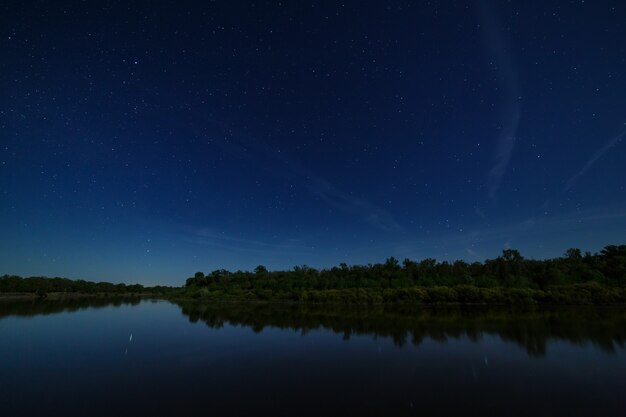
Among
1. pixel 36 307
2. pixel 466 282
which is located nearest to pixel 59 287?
pixel 36 307

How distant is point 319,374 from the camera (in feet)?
46.8

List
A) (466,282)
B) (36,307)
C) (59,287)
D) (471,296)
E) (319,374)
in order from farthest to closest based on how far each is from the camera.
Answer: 1. (59,287)
2. (466,282)
3. (471,296)
4. (36,307)
5. (319,374)

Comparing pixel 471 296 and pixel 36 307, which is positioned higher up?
pixel 471 296

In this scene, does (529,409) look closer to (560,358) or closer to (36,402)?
(560,358)

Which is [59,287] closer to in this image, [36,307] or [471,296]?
[36,307]

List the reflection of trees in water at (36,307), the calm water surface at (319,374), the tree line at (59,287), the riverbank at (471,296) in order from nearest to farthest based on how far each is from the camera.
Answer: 1. the calm water surface at (319,374)
2. the reflection of trees in water at (36,307)
3. the riverbank at (471,296)
4. the tree line at (59,287)

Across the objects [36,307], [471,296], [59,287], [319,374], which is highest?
[59,287]

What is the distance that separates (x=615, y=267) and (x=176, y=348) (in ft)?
284

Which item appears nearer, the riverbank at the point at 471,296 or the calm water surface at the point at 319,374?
the calm water surface at the point at 319,374

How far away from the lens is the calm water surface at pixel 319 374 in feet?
33.6

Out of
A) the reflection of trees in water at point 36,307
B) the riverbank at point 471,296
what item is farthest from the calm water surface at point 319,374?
the riverbank at point 471,296

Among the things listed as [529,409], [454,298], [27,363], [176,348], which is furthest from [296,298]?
[529,409]

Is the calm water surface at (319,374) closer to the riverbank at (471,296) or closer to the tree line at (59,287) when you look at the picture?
the riverbank at (471,296)

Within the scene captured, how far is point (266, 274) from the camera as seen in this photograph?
118875 millimetres
